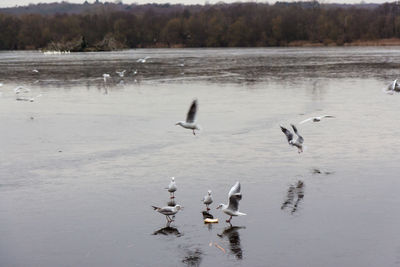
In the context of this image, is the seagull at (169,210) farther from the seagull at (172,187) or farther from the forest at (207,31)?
the forest at (207,31)

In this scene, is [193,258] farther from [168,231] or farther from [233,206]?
[233,206]

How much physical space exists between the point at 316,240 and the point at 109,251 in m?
2.70

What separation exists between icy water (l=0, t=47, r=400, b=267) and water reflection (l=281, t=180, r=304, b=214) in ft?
0.06

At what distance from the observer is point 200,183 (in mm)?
11711

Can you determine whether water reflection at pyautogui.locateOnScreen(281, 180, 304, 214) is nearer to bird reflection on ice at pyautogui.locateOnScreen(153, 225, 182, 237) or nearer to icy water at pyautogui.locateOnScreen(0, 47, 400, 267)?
icy water at pyautogui.locateOnScreen(0, 47, 400, 267)

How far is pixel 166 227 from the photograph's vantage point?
9.25 metres

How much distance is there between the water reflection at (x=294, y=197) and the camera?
10.1m

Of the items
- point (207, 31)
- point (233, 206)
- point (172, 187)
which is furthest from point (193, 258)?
point (207, 31)

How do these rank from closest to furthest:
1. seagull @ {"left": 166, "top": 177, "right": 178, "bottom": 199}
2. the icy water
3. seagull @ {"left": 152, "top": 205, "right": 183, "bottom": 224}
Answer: the icy water < seagull @ {"left": 152, "top": 205, "right": 183, "bottom": 224} < seagull @ {"left": 166, "top": 177, "right": 178, "bottom": 199}

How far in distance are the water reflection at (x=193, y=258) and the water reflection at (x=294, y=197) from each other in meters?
2.21

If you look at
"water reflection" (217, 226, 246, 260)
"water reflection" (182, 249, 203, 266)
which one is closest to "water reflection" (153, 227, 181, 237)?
A: "water reflection" (217, 226, 246, 260)

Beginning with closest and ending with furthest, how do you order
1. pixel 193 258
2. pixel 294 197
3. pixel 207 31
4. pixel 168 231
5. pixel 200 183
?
A: pixel 193 258 → pixel 168 231 → pixel 294 197 → pixel 200 183 → pixel 207 31

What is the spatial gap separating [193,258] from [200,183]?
376 centimetres

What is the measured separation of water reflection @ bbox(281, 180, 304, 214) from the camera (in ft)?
33.2
